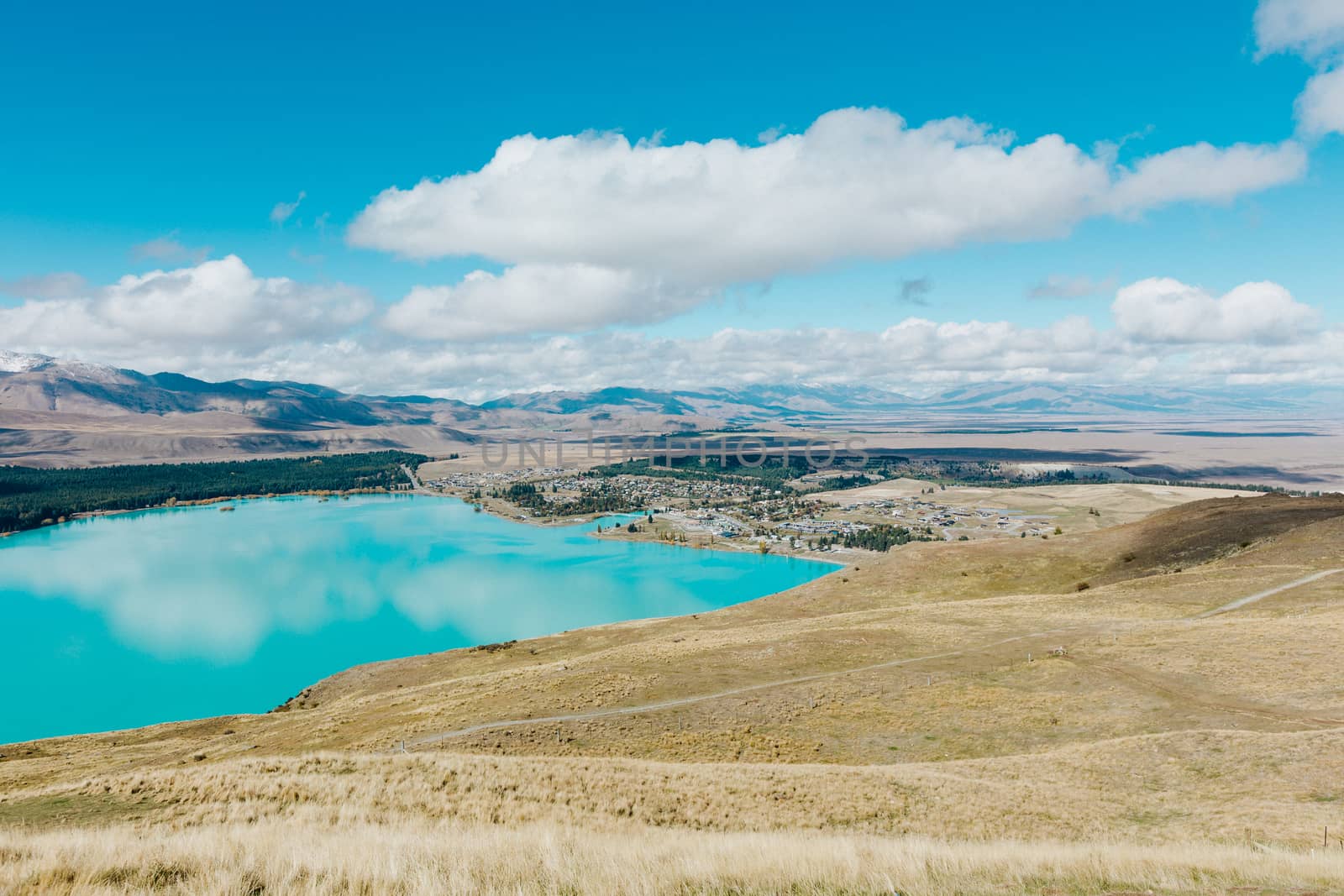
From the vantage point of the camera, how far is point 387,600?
114 metres

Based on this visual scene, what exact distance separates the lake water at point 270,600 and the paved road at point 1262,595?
7507 centimetres

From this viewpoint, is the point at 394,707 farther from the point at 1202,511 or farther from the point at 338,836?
the point at 1202,511

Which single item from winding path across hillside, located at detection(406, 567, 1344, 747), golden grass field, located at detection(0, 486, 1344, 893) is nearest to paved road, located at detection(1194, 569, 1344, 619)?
winding path across hillside, located at detection(406, 567, 1344, 747)

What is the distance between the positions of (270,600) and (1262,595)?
5188 inches

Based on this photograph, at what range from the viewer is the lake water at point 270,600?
247 ft

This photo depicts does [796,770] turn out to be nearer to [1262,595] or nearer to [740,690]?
[740,690]

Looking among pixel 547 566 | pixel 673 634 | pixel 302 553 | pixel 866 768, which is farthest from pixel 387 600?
pixel 866 768

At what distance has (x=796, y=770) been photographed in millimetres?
21953

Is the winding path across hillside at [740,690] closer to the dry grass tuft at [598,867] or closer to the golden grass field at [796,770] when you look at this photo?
the golden grass field at [796,770]

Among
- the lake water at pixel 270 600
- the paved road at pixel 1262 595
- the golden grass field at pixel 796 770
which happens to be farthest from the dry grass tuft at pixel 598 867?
the lake water at pixel 270 600

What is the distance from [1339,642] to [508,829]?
131 feet

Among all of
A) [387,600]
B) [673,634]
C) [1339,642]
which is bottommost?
[387,600]

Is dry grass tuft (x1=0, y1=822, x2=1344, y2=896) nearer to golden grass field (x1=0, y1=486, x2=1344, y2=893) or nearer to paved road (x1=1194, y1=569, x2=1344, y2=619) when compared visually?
golden grass field (x1=0, y1=486, x2=1344, y2=893)

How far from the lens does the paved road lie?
43219 millimetres
